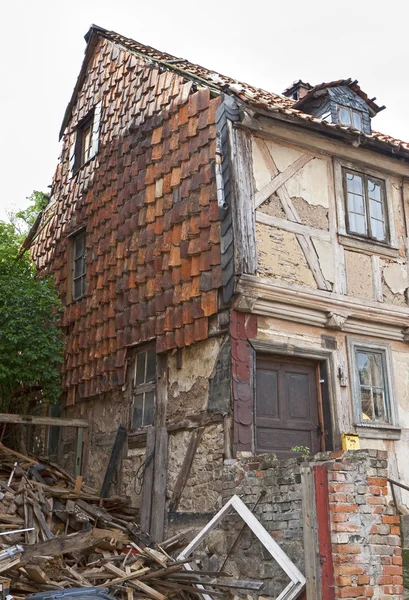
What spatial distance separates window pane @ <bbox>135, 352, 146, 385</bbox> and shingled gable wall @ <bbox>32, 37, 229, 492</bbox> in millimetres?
247

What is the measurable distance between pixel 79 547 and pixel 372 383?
15.6 ft

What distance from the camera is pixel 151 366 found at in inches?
409

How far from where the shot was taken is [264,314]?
8.98 m

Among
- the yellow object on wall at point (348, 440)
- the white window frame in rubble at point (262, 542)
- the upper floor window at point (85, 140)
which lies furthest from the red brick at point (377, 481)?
the upper floor window at point (85, 140)

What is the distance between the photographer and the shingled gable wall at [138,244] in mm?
9445

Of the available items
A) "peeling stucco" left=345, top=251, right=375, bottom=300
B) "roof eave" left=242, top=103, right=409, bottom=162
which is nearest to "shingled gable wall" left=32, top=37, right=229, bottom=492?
"roof eave" left=242, top=103, right=409, bottom=162

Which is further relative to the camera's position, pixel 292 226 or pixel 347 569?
pixel 292 226

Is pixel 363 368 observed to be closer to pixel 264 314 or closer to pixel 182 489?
pixel 264 314

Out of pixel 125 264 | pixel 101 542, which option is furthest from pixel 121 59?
pixel 101 542

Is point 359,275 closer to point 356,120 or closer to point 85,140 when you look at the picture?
point 356,120

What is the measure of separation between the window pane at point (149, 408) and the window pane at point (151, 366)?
0.24m

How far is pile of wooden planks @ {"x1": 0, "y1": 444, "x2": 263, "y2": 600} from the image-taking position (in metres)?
6.79

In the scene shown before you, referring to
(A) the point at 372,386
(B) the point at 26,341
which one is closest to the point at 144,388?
(B) the point at 26,341

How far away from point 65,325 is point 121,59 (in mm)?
5040
